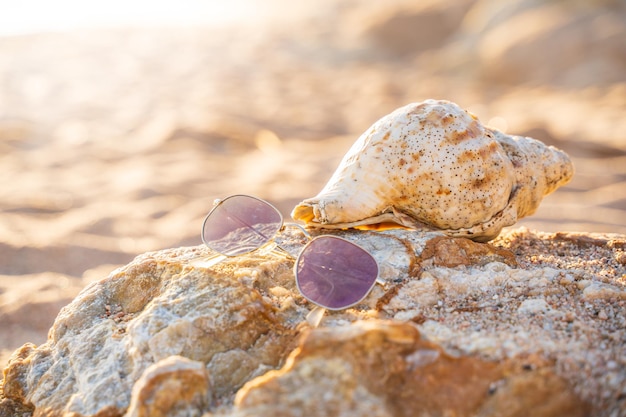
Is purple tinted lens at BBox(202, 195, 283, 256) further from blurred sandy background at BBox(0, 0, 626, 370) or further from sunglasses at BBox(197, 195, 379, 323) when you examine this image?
blurred sandy background at BBox(0, 0, 626, 370)

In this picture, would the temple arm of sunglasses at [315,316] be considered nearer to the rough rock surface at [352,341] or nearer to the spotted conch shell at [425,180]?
the rough rock surface at [352,341]

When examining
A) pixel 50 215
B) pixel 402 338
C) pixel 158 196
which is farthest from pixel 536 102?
pixel 402 338

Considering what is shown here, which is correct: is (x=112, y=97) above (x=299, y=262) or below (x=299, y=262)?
above

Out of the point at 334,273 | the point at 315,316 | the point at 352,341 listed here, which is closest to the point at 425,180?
the point at 334,273

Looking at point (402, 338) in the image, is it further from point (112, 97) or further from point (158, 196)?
point (112, 97)

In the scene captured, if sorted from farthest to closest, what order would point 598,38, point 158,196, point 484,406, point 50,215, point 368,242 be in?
point 598,38, point 158,196, point 50,215, point 368,242, point 484,406
